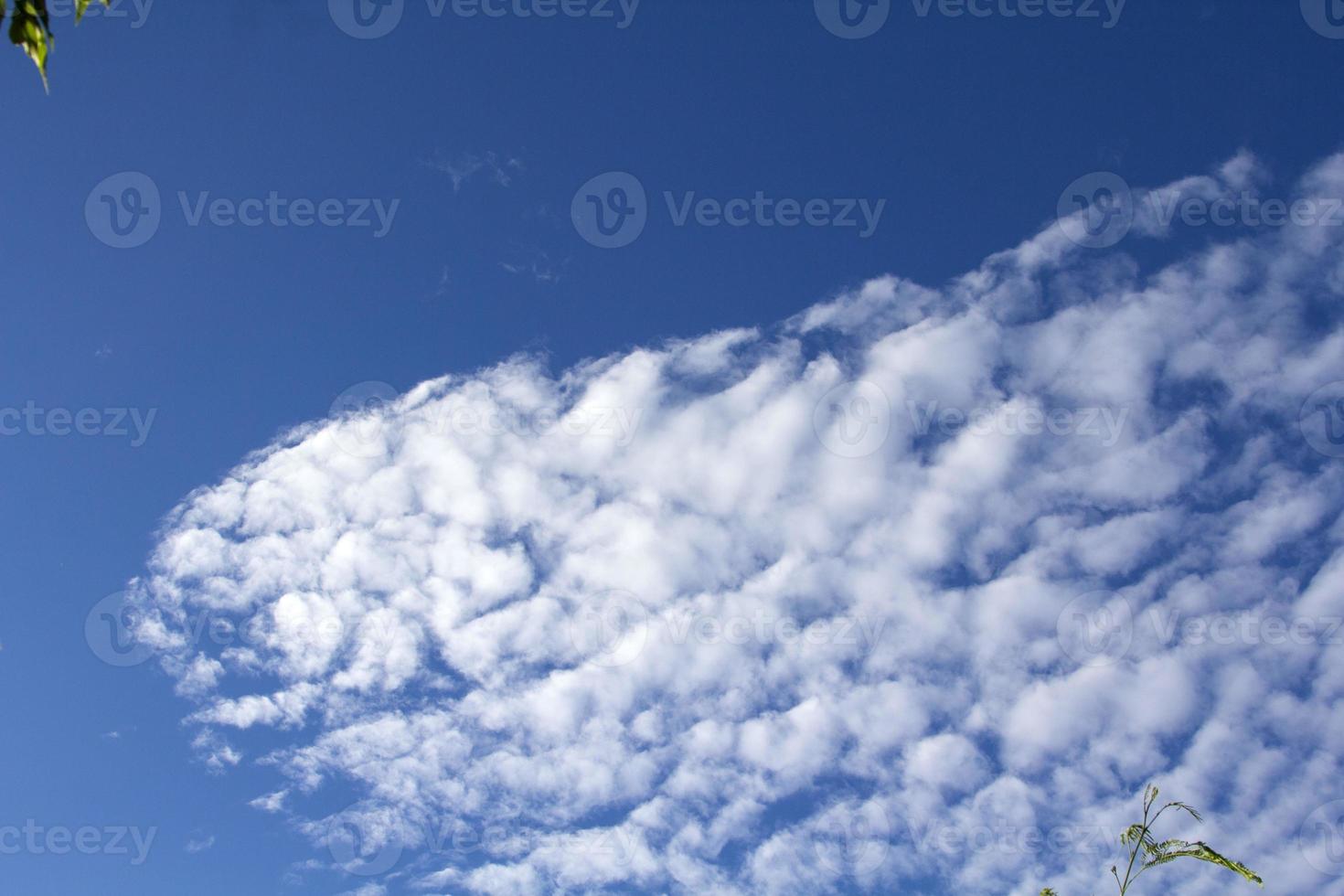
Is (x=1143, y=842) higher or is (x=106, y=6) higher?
(x=106, y=6)

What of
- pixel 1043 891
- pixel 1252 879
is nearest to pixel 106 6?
pixel 1252 879

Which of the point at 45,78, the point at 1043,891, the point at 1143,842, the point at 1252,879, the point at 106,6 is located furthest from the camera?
the point at 1043,891

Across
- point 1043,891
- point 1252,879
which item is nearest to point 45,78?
point 1252,879

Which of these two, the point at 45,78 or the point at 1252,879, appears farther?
the point at 1252,879

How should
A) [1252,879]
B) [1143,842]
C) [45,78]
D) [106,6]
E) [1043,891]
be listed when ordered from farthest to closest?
1. [1043,891]
2. [1143,842]
3. [1252,879]
4. [106,6]
5. [45,78]

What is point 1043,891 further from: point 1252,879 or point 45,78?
point 45,78

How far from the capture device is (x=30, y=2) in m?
7.14

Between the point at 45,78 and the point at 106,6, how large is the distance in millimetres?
957

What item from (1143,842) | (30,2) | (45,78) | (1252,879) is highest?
(30,2)

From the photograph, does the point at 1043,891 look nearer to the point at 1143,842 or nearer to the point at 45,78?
the point at 1143,842

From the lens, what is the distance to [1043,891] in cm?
1270

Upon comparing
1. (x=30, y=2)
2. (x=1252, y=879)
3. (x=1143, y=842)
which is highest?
(x=30, y=2)

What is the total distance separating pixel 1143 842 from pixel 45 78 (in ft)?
39.2

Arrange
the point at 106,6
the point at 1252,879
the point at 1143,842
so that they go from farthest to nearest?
the point at 1143,842 → the point at 1252,879 → the point at 106,6
